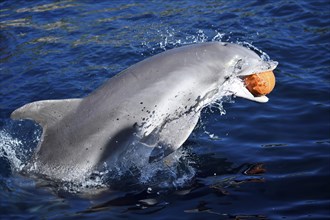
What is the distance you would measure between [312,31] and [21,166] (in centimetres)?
770

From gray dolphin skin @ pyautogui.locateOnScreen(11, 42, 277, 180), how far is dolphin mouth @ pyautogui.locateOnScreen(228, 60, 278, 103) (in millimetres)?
591

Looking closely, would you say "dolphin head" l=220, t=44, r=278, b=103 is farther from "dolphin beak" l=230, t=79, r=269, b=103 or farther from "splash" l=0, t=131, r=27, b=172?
"splash" l=0, t=131, r=27, b=172

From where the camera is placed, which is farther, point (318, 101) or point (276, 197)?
point (318, 101)

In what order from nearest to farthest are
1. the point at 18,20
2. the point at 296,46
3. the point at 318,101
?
the point at 318,101, the point at 296,46, the point at 18,20

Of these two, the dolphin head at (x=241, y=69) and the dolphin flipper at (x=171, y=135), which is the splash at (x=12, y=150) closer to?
the dolphin flipper at (x=171, y=135)

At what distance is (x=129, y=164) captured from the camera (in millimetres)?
8461

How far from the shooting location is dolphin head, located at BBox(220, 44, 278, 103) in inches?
342

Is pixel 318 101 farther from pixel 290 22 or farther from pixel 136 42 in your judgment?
pixel 136 42

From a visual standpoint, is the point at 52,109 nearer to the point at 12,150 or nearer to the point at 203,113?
the point at 12,150

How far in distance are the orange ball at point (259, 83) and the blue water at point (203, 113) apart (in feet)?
2.92

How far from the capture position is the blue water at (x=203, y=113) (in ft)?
25.0

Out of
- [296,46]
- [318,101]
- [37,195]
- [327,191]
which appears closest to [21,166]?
[37,195]

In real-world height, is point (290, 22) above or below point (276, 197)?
above

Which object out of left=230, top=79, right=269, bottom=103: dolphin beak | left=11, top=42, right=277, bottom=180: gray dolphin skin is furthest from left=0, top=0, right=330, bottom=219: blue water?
left=230, top=79, right=269, bottom=103: dolphin beak
